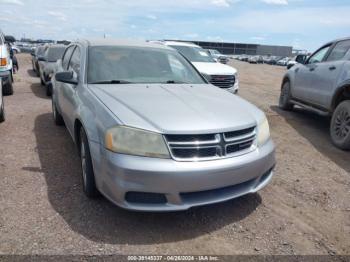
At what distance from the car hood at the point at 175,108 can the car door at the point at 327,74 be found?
3.04 m

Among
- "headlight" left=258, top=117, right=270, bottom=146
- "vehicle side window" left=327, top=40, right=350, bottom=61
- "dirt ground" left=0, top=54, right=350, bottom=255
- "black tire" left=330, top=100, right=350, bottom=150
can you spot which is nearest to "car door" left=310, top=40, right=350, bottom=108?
"vehicle side window" left=327, top=40, right=350, bottom=61

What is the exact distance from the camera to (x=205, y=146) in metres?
2.78

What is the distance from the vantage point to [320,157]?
5.05m

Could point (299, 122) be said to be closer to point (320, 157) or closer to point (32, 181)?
point (320, 157)

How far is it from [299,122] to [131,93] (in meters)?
4.98

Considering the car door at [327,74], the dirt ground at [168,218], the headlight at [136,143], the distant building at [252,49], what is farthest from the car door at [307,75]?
the distant building at [252,49]

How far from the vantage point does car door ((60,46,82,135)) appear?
160 inches

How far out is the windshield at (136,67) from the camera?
3.95 metres

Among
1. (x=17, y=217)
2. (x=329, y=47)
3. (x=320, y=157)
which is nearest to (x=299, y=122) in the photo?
(x=329, y=47)

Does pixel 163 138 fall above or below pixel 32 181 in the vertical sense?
above

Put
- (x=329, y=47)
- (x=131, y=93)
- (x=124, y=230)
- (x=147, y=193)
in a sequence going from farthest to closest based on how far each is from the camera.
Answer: (x=329, y=47) → (x=131, y=93) → (x=124, y=230) → (x=147, y=193)

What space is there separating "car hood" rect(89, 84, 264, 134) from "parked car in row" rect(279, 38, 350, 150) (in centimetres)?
267

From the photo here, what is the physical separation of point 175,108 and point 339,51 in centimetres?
459

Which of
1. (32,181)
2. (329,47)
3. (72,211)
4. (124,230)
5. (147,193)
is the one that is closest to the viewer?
(147,193)
